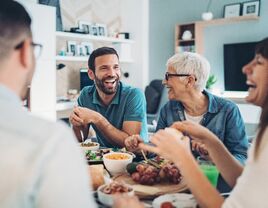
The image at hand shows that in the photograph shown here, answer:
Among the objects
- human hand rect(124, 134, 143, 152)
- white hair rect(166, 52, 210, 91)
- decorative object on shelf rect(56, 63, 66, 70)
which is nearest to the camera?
human hand rect(124, 134, 143, 152)

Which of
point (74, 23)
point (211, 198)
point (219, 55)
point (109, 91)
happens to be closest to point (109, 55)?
point (109, 91)

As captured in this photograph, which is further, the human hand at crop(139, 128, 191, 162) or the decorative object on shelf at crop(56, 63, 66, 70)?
the decorative object on shelf at crop(56, 63, 66, 70)

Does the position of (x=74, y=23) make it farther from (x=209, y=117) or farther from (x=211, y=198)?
(x=211, y=198)

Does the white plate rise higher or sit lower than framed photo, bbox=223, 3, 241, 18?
lower

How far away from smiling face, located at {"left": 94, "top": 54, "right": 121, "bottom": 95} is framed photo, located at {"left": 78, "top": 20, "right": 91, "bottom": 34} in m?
2.82

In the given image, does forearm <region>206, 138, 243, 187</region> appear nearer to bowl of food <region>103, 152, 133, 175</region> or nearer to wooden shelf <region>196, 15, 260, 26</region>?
bowl of food <region>103, 152, 133, 175</region>

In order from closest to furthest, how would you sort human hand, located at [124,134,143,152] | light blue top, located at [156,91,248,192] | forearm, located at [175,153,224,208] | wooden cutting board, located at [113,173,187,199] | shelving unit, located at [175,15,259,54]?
forearm, located at [175,153,224,208] → wooden cutting board, located at [113,173,187,199] → human hand, located at [124,134,143,152] → light blue top, located at [156,91,248,192] → shelving unit, located at [175,15,259,54]

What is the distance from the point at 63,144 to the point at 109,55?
1.75 metres

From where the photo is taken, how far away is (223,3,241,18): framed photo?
16.4ft

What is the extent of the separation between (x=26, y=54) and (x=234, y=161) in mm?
910

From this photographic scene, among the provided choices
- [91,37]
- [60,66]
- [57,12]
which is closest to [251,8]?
[91,37]

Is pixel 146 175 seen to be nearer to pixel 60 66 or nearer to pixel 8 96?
pixel 8 96

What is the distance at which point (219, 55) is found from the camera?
5.37m

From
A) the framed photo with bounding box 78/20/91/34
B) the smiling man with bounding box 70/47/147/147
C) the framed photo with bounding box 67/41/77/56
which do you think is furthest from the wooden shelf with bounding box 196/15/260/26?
the smiling man with bounding box 70/47/147/147
